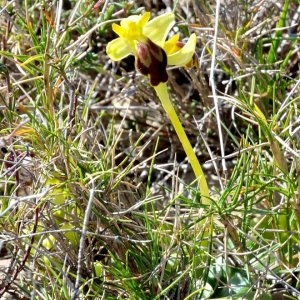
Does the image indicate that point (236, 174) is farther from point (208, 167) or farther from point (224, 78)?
point (224, 78)

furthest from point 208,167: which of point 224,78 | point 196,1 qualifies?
point 196,1

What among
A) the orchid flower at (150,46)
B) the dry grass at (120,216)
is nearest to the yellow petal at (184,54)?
the orchid flower at (150,46)

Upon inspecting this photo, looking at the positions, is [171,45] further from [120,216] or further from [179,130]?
[120,216]

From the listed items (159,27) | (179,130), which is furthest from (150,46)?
(179,130)

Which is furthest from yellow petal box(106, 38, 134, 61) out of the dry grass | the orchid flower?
the dry grass

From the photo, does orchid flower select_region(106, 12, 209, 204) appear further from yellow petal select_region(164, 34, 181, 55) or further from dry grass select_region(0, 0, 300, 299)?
dry grass select_region(0, 0, 300, 299)
